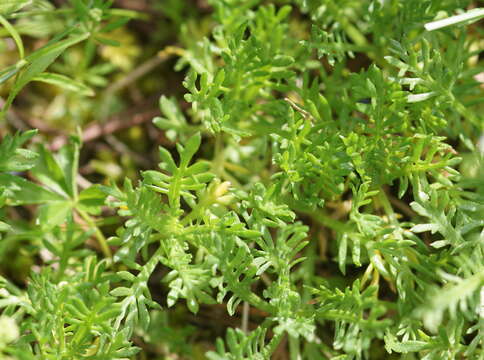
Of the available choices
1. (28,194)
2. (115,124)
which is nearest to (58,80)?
(28,194)

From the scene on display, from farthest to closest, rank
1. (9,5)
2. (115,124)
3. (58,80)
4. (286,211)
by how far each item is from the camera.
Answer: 1. (115,124)
2. (58,80)
3. (9,5)
4. (286,211)

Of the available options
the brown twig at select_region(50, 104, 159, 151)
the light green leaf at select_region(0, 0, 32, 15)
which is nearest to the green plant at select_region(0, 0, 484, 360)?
the light green leaf at select_region(0, 0, 32, 15)

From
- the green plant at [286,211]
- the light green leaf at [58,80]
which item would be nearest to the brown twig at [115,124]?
the green plant at [286,211]

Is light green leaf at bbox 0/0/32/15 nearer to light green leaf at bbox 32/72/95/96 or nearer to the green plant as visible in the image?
the green plant

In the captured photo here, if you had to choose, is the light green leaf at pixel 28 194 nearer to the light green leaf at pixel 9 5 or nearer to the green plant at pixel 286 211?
the green plant at pixel 286 211

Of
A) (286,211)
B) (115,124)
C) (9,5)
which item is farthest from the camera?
(115,124)

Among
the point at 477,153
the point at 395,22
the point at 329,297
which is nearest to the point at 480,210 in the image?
the point at 477,153

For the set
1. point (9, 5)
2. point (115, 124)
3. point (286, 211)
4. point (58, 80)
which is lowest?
point (115, 124)

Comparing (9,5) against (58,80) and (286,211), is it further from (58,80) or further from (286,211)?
(286,211)
